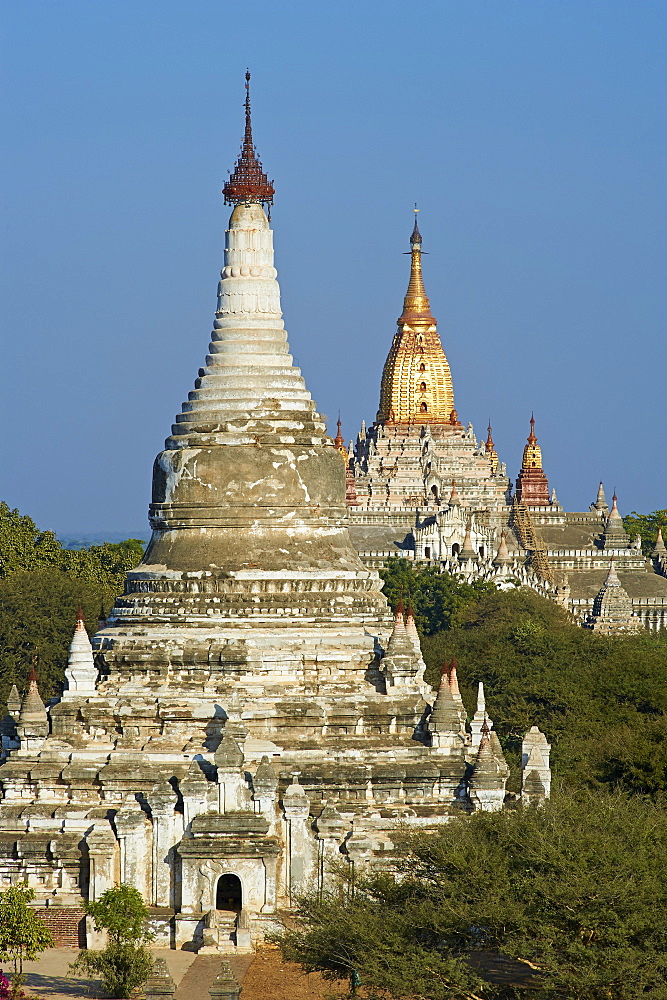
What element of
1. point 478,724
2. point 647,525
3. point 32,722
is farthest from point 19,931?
point 647,525

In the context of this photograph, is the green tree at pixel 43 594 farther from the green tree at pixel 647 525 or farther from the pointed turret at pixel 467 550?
the green tree at pixel 647 525

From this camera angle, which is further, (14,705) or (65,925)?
(14,705)

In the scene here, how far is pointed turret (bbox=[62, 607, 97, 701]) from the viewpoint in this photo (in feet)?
144

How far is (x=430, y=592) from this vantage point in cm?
9244

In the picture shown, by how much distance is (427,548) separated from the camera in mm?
113375

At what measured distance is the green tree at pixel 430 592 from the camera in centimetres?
8644

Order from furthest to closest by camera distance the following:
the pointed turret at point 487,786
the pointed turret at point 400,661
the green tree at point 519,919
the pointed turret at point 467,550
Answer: the pointed turret at point 467,550 → the pointed turret at point 400,661 → the pointed turret at point 487,786 → the green tree at point 519,919

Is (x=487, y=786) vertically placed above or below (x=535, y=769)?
below

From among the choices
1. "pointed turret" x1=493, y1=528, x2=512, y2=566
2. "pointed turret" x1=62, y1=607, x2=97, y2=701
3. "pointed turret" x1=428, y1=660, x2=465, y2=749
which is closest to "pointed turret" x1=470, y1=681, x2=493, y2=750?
"pointed turret" x1=428, y1=660, x2=465, y2=749

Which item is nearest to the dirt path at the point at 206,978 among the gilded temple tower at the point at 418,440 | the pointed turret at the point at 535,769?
the pointed turret at the point at 535,769

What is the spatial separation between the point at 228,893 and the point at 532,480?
3548 inches

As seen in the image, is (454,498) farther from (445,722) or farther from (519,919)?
(519,919)

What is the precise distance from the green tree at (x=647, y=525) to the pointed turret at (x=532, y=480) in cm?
1447

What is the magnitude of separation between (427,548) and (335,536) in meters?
Answer: 66.3
